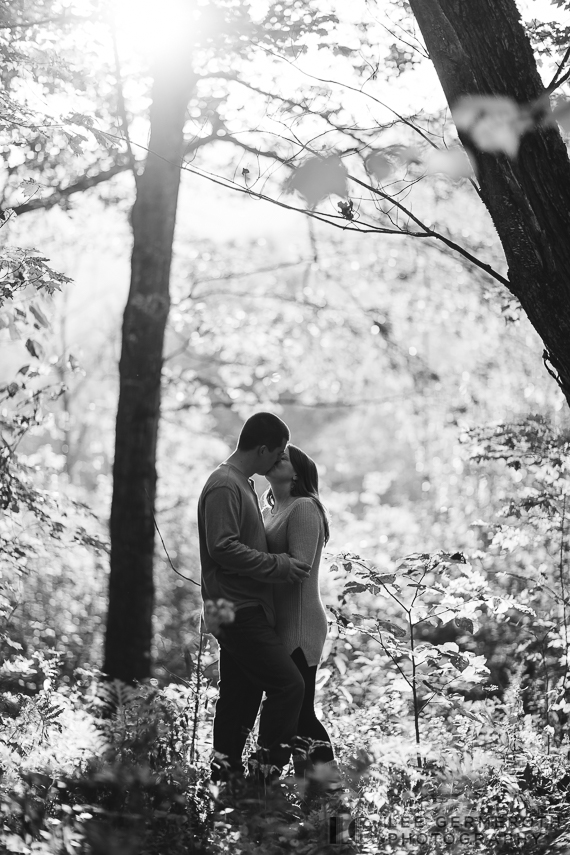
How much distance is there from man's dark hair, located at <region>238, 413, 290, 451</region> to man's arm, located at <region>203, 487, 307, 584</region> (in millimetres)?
271

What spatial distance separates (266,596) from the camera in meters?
3.72

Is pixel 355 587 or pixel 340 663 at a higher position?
pixel 355 587

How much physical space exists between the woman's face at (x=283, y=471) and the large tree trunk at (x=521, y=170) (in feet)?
4.51

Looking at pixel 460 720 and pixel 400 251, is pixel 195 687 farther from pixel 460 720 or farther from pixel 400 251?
pixel 400 251

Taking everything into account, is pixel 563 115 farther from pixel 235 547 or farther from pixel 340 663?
pixel 340 663

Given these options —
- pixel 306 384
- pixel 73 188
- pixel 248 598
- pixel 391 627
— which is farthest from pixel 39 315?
pixel 306 384

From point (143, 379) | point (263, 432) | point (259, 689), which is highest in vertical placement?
point (143, 379)

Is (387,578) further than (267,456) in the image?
Yes

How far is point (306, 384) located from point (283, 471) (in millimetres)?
9415

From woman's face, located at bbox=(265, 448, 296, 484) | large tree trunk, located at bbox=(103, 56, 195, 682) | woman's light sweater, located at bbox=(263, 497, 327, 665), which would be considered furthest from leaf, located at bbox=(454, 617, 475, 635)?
large tree trunk, located at bbox=(103, 56, 195, 682)

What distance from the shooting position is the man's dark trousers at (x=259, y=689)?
3504mm

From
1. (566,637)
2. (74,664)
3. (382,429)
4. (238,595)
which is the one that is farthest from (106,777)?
(382,429)

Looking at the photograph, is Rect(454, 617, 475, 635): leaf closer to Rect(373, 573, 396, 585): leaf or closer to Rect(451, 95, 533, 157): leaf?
Rect(373, 573, 396, 585): leaf

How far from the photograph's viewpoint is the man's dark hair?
372 cm
